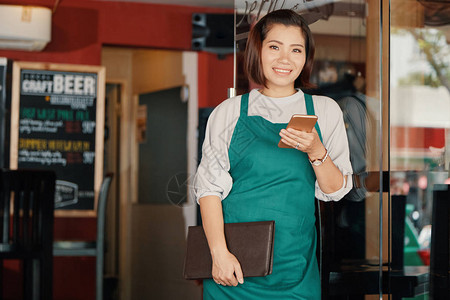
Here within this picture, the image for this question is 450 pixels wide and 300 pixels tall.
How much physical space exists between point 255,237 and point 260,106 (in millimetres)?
256

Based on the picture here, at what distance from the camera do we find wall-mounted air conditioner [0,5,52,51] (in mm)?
4172

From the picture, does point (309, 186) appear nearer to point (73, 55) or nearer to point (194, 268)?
point (194, 268)

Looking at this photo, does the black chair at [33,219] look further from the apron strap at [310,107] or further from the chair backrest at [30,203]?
the apron strap at [310,107]

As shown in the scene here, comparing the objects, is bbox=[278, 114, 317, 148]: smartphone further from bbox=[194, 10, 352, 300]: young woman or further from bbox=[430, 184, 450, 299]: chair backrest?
bbox=[430, 184, 450, 299]: chair backrest

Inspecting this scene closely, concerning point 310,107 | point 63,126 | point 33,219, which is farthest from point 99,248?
point 310,107

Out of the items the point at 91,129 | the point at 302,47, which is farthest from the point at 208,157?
the point at 91,129

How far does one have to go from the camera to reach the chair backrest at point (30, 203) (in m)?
2.48

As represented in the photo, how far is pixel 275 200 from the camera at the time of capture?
48.4 inches

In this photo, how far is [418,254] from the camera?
1.65 metres

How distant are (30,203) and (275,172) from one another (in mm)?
1579

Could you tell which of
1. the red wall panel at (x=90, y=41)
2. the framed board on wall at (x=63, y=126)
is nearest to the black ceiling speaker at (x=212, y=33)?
the red wall panel at (x=90, y=41)

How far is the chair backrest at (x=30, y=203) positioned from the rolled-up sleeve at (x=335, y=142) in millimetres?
1489

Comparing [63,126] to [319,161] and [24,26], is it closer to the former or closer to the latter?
[24,26]

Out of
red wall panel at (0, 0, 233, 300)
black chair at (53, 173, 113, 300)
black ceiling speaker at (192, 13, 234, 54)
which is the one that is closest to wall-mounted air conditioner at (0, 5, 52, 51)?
red wall panel at (0, 0, 233, 300)
